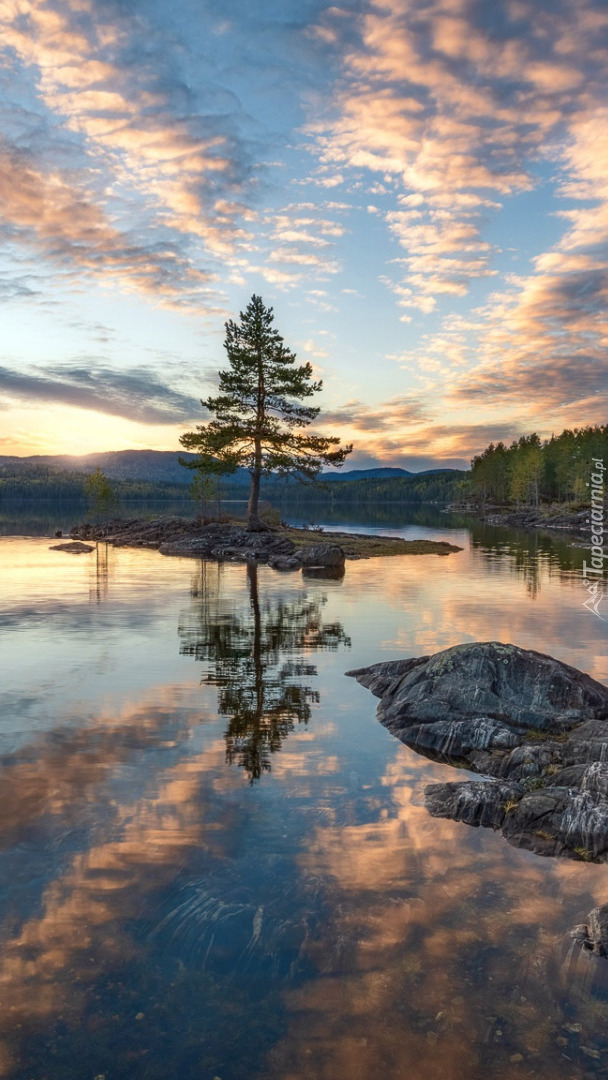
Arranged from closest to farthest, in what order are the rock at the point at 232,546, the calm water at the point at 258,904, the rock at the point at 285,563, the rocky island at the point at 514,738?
the calm water at the point at 258,904 < the rocky island at the point at 514,738 < the rock at the point at 285,563 < the rock at the point at 232,546

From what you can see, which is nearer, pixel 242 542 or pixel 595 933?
pixel 595 933

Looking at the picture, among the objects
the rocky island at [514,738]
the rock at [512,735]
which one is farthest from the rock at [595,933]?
the rock at [512,735]

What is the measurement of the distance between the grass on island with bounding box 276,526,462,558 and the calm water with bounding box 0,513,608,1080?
39890 mm

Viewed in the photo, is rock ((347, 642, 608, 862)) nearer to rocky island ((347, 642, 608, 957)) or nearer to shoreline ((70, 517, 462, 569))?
rocky island ((347, 642, 608, 957))

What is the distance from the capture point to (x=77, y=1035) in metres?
6.28

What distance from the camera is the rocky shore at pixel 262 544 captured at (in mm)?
47750

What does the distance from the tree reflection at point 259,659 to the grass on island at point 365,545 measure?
24193 millimetres

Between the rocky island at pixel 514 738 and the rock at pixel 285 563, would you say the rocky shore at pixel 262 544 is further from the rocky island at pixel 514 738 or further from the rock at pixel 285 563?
the rocky island at pixel 514 738

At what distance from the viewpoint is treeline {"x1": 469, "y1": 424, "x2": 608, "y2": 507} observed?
479ft

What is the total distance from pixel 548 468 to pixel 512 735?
175m

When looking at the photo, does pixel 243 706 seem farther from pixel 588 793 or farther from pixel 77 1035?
pixel 77 1035

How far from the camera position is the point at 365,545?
203 ft

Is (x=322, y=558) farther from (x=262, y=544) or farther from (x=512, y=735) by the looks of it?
(x=512, y=735)

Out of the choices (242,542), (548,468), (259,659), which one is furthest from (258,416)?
(548,468)
